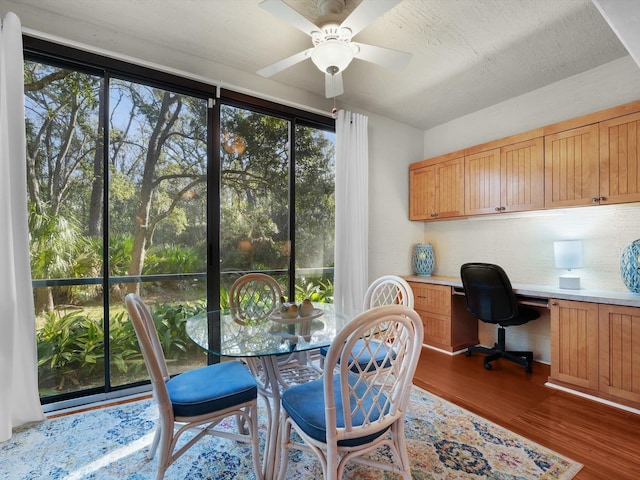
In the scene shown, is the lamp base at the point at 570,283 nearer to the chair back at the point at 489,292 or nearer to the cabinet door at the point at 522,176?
the chair back at the point at 489,292

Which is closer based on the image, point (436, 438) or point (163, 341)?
point (436, 438)

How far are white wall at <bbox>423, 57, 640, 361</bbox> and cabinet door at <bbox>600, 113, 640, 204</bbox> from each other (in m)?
0.30

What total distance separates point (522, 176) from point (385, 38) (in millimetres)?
1843

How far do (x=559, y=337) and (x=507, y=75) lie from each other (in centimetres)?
235

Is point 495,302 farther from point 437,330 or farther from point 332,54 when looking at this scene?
point 332,54

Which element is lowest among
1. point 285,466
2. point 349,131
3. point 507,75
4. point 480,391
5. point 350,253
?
point 480,391

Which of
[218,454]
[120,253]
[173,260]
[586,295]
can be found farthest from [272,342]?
[586,295]

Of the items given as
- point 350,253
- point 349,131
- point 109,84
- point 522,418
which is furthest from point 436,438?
point 109,84

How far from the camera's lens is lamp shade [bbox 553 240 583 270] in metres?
2.79

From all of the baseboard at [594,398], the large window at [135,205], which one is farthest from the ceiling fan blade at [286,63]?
the baseboard at [594,398]

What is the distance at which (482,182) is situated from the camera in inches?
133

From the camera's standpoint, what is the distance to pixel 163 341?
2643 millimetres

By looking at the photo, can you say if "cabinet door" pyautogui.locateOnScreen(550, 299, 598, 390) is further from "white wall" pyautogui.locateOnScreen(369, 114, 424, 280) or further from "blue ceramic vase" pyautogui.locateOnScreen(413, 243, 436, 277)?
"white wall" pyautogui.locateOnScreen(369, 114, 424, 280)

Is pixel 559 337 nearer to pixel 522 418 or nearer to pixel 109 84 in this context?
pixel 522 418
